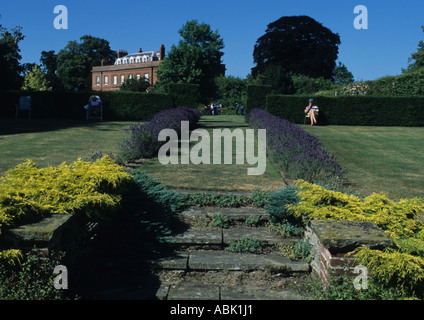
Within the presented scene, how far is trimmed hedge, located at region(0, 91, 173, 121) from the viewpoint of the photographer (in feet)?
74.2

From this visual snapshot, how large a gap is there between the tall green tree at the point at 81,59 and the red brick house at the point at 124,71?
205 centimetres

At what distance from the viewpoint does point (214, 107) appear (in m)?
39.7

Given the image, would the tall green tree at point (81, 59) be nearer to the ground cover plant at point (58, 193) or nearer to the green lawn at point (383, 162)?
the green lawn at point (383, 162)

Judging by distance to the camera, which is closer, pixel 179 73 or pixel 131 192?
pixel 131 192

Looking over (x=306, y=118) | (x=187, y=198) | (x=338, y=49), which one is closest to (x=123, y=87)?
(x=338, y=49)

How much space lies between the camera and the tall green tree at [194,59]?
122ft

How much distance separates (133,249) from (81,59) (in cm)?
7256

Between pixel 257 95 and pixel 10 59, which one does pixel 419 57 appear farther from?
pixel 10 59

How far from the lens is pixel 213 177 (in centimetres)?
709

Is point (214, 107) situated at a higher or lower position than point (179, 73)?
lower

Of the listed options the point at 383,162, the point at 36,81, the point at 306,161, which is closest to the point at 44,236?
the point at 306,161

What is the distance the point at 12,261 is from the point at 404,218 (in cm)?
365

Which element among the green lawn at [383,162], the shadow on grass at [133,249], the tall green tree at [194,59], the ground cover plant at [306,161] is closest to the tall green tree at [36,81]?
the tall green tree at [194,59]
